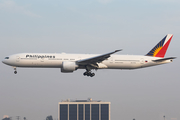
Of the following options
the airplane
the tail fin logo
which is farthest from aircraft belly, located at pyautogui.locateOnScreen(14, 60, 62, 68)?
the tail fin logo

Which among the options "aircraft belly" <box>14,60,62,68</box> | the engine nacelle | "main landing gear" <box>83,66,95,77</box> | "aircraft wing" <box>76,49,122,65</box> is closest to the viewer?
"aircraft wing" <box>76,49,122,65</box>

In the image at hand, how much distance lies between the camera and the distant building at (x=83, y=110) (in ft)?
407

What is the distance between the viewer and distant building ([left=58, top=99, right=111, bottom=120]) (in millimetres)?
123938

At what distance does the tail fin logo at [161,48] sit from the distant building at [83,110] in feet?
228

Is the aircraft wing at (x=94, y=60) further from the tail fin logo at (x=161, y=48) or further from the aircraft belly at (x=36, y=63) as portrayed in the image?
the tail fin logo at (x=161, y=48)

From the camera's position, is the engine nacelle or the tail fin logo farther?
the tail fin logo

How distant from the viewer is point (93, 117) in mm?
125938

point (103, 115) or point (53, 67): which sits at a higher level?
point (53, 67)

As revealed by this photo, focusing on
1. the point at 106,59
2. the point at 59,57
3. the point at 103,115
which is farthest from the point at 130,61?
the point at 103,115

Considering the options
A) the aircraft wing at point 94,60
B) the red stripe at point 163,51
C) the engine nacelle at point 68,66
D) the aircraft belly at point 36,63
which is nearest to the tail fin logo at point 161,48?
the red stripe at point 163,51

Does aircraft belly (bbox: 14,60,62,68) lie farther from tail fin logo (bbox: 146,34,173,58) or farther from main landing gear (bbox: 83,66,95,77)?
tail fin logo (bbox: 146,34,173,58)

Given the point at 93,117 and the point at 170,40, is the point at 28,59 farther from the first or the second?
the point at 93,117

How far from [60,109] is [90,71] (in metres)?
73.6

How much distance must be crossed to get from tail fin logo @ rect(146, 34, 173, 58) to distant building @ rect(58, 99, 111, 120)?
228 ft
